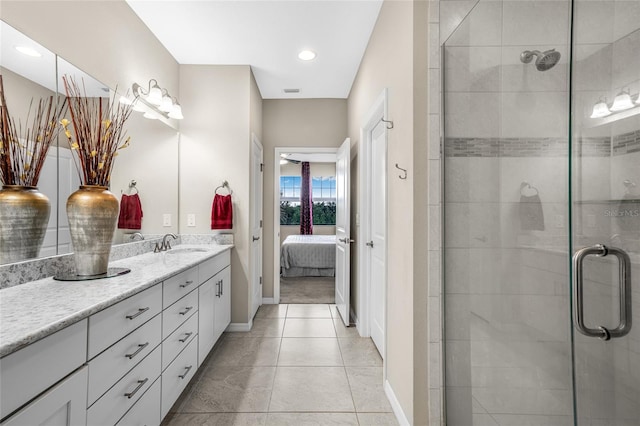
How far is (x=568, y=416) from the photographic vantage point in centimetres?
104

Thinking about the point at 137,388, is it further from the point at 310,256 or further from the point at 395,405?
the point at 310,256

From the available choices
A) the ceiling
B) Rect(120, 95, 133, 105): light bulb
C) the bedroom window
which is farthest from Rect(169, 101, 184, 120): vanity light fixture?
the bedroom window

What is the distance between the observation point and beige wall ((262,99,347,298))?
4.18m

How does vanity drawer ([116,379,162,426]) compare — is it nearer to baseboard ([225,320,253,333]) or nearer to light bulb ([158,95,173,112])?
baseboard ([225,320,253,333])

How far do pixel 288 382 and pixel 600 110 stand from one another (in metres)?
2.28

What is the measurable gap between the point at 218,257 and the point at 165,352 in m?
1.16

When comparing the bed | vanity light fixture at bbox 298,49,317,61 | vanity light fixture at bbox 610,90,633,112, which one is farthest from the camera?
the bed

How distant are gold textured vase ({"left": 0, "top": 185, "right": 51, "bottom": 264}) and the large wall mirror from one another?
0.20 feet

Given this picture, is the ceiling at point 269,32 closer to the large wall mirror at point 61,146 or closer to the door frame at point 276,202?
the large wall mirror at point 61,146

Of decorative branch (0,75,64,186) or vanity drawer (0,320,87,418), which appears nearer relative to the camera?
vanity drawer (0,320,87,418)

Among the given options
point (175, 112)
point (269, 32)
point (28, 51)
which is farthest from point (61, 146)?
point (269, 32)

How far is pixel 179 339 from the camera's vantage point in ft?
6.14

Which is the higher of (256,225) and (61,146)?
(61,146)

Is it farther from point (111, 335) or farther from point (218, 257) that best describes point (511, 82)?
point (218, 257)
